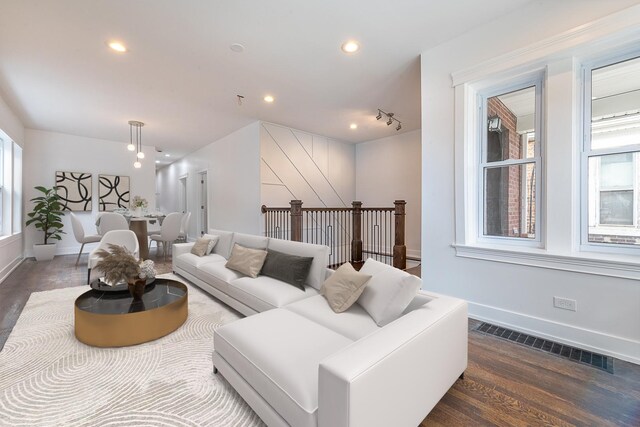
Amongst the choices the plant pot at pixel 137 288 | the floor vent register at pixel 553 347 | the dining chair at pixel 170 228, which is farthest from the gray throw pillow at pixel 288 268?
the dining chair at pixel 170 228

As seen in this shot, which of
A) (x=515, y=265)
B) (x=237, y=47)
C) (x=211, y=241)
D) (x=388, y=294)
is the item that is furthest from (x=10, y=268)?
(x=515, y=265)

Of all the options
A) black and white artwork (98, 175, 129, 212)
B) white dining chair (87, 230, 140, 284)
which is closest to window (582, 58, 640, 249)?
white dining chair (87, 230, 140, 284)

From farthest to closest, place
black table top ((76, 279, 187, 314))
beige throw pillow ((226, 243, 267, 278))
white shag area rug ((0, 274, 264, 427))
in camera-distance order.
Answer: beige throw pillow ((226, 243, 267, 278)), black table top ((76, 279, 187, 314)), white shag area rug ((0, 274, 264, 427))

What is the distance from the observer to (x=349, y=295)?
200 cm

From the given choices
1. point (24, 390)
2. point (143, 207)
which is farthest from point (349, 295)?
point (143, 207)

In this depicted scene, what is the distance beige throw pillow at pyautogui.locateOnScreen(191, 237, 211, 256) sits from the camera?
4047mm

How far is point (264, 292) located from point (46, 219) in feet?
19.8

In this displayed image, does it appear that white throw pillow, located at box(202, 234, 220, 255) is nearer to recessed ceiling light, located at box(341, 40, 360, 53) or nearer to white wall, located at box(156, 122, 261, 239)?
white wall, located at box(156, 122, 261, 239)

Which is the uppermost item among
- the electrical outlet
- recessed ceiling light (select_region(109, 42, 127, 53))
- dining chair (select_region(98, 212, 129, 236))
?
recessed ceiling light (select_region(109, 42, 127, 53))

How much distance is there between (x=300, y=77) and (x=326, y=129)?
92.8 inches

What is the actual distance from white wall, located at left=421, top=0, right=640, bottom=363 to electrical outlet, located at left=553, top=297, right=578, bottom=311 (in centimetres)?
Answer: 4

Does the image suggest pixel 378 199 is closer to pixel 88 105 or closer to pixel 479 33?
pixel 479 33

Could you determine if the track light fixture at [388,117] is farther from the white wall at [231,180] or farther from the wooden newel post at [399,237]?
the white wall at [231,180]

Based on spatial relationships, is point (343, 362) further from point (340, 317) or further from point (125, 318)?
point (125, 318)
